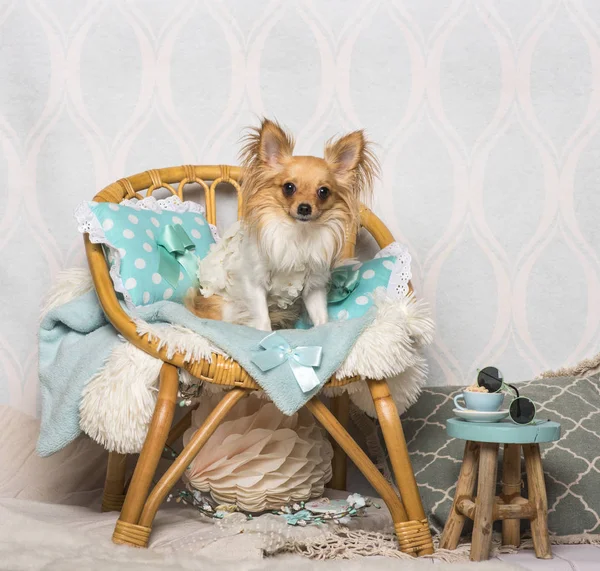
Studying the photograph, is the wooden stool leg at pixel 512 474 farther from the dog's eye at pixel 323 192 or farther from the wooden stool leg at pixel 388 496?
the dog's eye at pixel 323 192

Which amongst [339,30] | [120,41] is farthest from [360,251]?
[120,41]

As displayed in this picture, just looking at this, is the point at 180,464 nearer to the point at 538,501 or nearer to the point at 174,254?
the point at 174,254

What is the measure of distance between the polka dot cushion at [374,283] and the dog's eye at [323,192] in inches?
11.7

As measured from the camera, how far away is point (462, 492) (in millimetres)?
1679

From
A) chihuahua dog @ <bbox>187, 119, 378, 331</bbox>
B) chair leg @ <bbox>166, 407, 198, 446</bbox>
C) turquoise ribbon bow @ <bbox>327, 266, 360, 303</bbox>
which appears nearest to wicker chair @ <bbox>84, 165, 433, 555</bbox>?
chihuahua dog @ <bbox>187, 119, 378, 331</bbox>

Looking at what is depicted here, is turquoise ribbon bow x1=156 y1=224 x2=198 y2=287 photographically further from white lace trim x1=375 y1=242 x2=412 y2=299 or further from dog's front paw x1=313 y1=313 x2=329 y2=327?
white lace trim x1=375 y1=242 x2=412 y2=299

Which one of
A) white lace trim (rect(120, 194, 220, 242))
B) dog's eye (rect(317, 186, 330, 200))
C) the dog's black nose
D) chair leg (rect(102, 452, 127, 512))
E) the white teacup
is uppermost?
dog's eye (rect(317, 186, 330, 200))

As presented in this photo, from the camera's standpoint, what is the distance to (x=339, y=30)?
8.13 ft

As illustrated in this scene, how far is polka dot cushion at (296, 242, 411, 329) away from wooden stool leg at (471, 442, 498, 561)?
0.56 m

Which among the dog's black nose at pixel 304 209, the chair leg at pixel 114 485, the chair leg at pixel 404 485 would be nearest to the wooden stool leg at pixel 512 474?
the chair leg at pixel 404 485

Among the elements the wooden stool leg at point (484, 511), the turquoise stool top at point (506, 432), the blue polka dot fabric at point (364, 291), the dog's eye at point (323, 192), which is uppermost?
the dog's eye at point (323, 192)

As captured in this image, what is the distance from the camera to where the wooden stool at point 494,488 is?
1548mm

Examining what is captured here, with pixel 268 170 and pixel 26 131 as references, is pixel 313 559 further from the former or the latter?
pixel 26 131

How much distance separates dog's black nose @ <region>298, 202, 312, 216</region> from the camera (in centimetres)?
180
